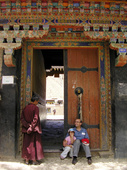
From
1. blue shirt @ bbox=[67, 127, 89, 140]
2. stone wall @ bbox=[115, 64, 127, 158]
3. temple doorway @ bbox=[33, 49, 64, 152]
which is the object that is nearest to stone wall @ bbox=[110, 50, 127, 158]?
stone wall @ bbox=[115, 64, 127, 158]

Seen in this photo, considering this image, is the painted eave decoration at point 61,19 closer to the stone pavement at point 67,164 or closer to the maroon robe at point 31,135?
the maroon robe at point 31,135

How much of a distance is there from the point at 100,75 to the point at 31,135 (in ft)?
7.85

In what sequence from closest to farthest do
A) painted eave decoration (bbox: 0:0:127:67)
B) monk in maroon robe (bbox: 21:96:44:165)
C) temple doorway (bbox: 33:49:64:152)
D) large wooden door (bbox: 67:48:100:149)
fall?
monk in maroon robe (bbox: 21:96:44:165) → painted eave decoration (bbox: 0:0:127:67) → large wooden door (bbox: 67:48:100:149) → temple doorway (bbox: 33:49:64:152)

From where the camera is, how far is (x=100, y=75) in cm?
500

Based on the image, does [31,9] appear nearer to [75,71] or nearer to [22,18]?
[22,18]

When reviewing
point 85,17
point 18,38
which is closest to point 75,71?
point 85,17

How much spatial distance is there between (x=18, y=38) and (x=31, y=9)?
761mm

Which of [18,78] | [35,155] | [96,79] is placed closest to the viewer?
[35,155]

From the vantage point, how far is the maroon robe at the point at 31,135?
410cm

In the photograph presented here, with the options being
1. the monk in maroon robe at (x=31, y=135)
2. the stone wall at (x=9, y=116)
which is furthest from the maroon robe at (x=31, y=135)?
the stone wall at (x=9, y=116)

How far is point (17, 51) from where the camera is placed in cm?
484

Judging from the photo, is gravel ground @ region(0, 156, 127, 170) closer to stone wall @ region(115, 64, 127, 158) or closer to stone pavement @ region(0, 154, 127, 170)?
stone pavement @ region(0, 154, 127, 170)

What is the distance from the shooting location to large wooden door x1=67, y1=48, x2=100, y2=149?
5.00 metres

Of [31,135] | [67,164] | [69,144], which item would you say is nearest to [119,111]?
[69,144]
